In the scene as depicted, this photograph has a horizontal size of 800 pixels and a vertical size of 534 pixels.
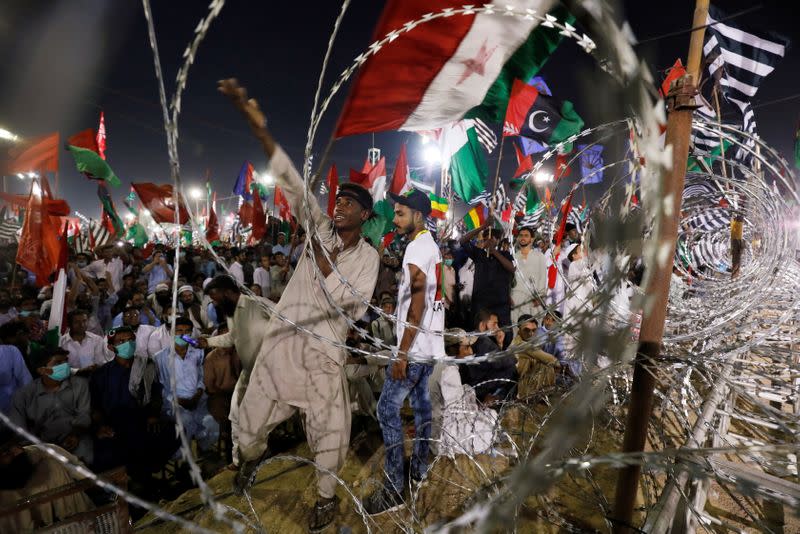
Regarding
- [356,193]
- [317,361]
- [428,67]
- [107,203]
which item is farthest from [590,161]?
[107,203]

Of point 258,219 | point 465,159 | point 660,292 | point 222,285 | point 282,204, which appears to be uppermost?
point 465,159

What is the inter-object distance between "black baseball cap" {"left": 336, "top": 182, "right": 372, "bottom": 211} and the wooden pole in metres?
2.33

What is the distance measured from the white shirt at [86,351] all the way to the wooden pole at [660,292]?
628 centimetres

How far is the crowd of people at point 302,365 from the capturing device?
10.4 ft

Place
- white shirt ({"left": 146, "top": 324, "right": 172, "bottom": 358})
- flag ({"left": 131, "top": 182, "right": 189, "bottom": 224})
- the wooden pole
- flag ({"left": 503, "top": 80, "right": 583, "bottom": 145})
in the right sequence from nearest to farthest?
the wooden pole
white shirt ({"left": 146, "top": 324, "right": 172, "bottom": 358})
flag ({"left": 503, "top": 80, "right": 583, "bottom": 145})
flag ({"left": 131, "top": 182, "right": 189, "bottom": 224})

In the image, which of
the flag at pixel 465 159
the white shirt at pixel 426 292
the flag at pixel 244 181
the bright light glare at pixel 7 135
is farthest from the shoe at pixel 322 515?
the bright light glare at pixel 7 135

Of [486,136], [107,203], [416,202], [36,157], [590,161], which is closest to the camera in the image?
[416,202]

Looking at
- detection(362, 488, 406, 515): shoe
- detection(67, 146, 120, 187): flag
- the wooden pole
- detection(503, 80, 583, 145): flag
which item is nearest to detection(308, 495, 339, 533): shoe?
detection(362, 488, 406, 515): shoe

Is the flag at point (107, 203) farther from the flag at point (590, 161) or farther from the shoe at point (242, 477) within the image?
the flag at point (590, 161)

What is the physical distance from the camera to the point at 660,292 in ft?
5.61

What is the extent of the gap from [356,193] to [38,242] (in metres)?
6.49

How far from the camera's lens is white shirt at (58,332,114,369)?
544 cm

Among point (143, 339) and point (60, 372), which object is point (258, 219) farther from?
point (60, 372)

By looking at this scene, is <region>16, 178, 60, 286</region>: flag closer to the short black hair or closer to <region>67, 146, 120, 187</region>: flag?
<region>67, 146, 120, 187</region>: flag
